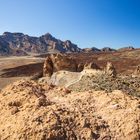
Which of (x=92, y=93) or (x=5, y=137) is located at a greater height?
(x=92, y=93)

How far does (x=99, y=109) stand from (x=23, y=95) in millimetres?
1385

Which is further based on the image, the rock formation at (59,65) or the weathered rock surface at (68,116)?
the rock formation at (59,65)

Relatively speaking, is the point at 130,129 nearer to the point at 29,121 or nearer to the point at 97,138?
the point at 97,138

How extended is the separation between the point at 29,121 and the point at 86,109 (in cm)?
114

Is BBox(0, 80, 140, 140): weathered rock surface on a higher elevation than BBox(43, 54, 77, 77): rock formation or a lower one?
higher

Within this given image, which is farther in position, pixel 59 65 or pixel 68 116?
pixel 59 65

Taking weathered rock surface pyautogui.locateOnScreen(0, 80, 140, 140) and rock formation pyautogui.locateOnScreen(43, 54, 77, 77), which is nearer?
weathered rock surface pyautogui.locateOnScreen(0, 80, 140, 140)

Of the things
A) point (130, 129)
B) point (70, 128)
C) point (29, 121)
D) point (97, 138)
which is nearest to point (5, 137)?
point (29, 121)

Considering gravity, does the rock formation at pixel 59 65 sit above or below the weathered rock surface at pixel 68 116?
below

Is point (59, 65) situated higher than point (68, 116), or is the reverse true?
point (68, 116)

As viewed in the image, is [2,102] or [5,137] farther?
[2,102]

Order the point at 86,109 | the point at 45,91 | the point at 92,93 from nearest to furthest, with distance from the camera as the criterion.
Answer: the point at 86,109 < the point at 92,93 < the point at 45,91

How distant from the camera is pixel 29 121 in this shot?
17.2 feet

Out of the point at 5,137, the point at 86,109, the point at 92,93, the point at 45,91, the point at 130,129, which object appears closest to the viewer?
the point at 5,137
